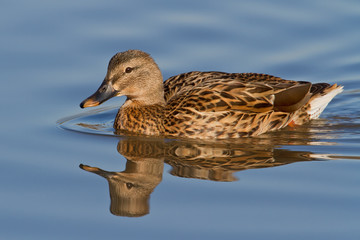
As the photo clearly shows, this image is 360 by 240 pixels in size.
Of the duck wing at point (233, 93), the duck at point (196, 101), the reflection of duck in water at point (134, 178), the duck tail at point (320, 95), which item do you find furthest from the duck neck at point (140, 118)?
the duck tail at point (320, 95)

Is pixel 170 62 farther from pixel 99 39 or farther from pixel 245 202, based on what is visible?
pixel 245 202

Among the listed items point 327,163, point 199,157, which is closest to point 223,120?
point 199,157

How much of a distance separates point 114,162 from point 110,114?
99.5 inches

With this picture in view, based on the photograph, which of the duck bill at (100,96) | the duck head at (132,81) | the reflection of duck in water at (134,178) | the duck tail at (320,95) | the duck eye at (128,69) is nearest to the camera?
the reflection of duck in water at (134,178)

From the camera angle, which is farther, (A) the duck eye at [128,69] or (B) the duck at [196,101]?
(A) the duck eye at [128,69]

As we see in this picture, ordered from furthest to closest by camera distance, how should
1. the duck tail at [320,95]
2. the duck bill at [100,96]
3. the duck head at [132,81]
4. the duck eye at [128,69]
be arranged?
the duck tail at [320,95] → the duck eye at [128,69] → the duck head at [132,81] → the duck bill at [100,96]

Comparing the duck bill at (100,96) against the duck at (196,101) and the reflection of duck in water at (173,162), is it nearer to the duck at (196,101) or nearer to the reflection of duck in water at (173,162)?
the duck at (196,101)

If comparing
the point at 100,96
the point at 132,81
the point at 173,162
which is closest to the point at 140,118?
the point at 132,81

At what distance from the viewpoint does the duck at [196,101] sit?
10641 mm

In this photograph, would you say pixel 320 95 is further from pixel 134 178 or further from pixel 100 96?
pixel 134 178

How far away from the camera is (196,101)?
10711mm

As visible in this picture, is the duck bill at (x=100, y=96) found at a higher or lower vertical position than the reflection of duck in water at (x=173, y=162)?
higher

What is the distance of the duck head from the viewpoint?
1062 centimetres

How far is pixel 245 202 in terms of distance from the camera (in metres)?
8.16
